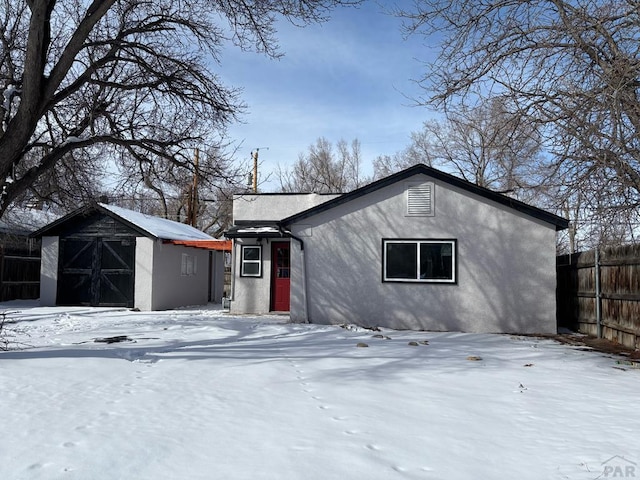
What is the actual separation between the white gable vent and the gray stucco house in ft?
0.08

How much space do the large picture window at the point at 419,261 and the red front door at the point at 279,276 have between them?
4.38 metres

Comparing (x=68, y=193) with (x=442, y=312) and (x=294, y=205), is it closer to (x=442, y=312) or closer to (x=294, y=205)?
(x=294, y=205)

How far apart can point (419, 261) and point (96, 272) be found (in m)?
12.6

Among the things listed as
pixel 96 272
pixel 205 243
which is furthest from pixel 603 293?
pixel 96 272

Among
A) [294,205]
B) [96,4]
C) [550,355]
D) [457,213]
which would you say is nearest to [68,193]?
[96,4]

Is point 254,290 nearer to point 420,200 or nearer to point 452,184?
point 420,200

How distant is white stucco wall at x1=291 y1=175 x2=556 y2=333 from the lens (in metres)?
12.5

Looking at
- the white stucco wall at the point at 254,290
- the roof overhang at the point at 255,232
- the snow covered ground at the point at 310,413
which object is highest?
the roof overhang at the point at 255,232

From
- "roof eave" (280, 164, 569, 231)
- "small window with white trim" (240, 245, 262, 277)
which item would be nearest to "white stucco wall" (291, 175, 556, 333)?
"roof eave" (280, 164, 569, 231)

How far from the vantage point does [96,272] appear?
18859 mm

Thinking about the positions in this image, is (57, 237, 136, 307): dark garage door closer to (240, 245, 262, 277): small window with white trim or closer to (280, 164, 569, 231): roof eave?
(240, 245, 262, 277): small window with white trim

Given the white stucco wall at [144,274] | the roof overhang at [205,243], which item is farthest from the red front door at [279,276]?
the white stucco wall at [144,274]

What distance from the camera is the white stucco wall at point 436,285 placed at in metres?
12.5

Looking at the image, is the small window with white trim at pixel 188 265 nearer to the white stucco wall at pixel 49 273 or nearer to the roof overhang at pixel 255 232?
the white stucco wall at pixel 49 273
